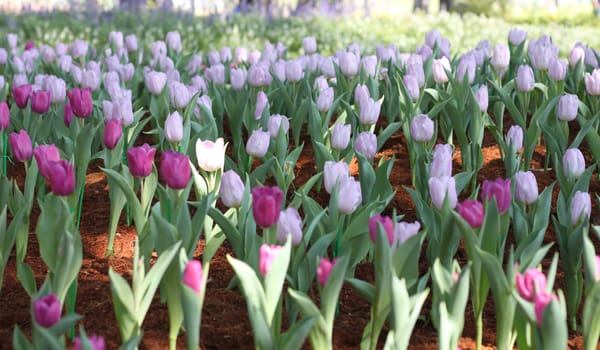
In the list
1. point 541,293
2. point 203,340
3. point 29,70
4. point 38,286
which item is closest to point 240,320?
point 203,340

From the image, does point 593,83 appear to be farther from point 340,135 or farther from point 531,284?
point 531,284

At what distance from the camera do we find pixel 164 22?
10.9 meters

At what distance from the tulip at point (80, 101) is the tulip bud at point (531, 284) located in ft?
6.00

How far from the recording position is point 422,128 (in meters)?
2.84

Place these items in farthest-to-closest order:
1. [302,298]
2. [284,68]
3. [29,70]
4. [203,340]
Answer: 1. [29,70]
2. [284,68]
3. [203,340]
4. [302,298]

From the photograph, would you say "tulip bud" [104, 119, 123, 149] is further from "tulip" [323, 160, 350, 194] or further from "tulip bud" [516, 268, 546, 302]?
"tulip bud" [516, 268, 546, 302]

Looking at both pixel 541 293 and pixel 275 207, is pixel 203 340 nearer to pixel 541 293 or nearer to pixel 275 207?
pixel 275 207

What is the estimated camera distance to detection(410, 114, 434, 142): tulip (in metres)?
2.82

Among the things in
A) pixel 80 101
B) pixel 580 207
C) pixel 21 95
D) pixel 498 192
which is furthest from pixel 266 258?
pixel 21 95

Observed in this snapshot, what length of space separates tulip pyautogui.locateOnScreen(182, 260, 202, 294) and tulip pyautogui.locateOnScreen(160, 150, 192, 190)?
0.51 m

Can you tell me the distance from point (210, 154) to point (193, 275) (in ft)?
2.94

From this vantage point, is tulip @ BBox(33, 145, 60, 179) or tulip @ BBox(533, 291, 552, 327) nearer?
tulip @ BBox(533, 291, 552, 327)

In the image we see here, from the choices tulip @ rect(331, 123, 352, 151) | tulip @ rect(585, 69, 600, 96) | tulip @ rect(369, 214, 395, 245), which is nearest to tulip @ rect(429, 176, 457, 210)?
tulip @ rect(369, 214, 395, 245)

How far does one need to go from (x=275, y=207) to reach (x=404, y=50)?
23.8 feet
